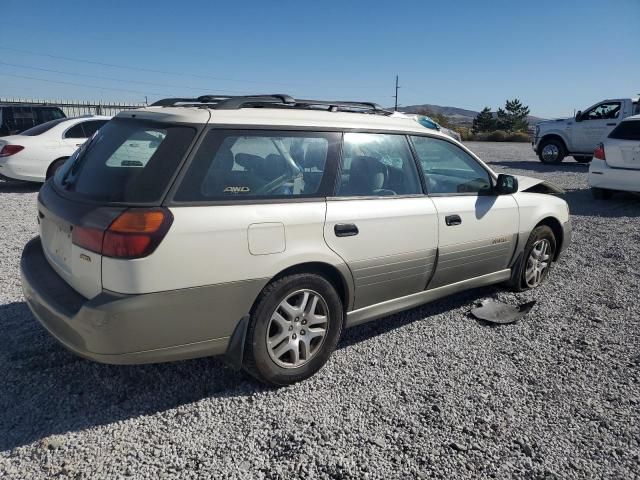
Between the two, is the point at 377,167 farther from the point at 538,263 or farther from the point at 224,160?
the point at 538,263

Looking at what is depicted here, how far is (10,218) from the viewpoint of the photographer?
7.57m

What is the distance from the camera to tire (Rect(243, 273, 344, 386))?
2.91 metres

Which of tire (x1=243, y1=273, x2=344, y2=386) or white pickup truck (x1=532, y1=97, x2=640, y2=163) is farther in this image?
white pickup truck (x1=532, y1=97, x2=640, y2=163)

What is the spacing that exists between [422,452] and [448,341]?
137 centimetres

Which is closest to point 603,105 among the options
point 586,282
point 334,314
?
point 586,282

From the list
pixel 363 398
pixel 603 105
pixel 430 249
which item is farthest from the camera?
pixel 603 105

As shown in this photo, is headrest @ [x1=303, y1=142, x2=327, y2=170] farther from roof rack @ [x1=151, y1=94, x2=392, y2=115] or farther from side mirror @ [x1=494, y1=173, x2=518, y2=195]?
side mirror @ [x1=494, y1=173, x2=518, y2=195]

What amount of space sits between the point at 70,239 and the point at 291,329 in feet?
4.39

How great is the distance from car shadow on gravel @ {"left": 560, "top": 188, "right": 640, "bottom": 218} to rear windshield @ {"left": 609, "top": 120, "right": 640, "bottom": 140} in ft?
4.21

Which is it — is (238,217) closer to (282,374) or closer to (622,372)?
(282,374)

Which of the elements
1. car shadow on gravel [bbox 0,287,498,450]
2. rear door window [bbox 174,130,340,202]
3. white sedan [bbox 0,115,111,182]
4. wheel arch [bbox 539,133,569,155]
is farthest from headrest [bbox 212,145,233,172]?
wheel arch [bbox 539,133,569,155]

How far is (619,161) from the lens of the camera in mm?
9508

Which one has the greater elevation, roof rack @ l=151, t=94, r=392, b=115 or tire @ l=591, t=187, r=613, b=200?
roof rack @ l=151, t=94, r=392, b=115

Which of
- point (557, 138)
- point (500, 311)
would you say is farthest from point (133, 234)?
point (557, 138)
